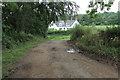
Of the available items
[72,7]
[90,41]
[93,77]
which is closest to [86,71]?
[93,77]

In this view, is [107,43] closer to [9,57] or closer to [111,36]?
[111,36]

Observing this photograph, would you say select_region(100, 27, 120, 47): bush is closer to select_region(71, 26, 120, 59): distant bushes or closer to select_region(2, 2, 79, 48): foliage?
select_region(71, 26, 120, 59): distant bushes

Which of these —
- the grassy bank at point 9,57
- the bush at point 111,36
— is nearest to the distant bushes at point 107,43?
the bush at point 111,36

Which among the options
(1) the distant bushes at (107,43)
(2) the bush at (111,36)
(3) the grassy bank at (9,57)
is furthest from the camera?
(2) the bush at (111,36)

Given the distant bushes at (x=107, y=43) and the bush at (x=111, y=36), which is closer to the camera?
the distant bushes at (x=107, y=43)

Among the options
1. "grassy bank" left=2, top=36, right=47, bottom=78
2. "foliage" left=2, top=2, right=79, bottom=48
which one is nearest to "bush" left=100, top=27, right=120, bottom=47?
"grassy bank" left=2, top=36, right=47, bottom=78

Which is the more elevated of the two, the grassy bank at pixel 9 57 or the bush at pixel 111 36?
the bush at pixel 111 36

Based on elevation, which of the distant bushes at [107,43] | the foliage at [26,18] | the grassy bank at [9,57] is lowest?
the grassy bank at [9,57]

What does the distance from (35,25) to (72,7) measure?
598 centimetres

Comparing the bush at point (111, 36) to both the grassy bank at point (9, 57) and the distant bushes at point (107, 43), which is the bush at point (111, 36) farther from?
the grassy bank at point (9, 57)

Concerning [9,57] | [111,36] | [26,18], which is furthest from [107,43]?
[26,18]

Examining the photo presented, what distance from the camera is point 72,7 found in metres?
14.2

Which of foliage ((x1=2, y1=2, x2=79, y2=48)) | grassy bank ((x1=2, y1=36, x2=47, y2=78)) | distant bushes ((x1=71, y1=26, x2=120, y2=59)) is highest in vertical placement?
foliage ((x1=2, y1=2, x2=79, y2=48))

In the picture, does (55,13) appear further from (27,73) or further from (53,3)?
(27,73)
